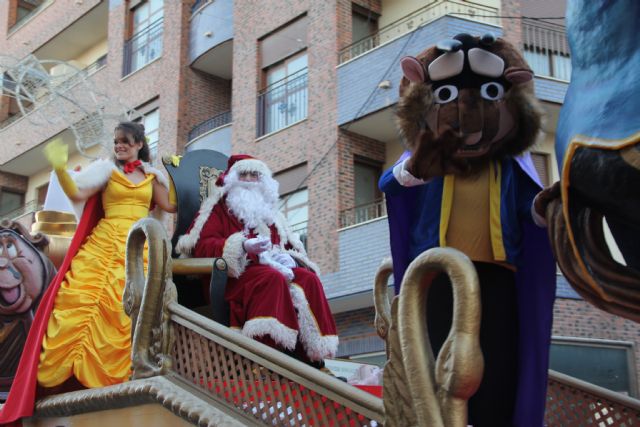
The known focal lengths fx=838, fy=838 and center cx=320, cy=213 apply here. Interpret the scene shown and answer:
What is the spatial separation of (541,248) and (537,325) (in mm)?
263

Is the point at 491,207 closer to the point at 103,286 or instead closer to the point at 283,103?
the point at 103,286

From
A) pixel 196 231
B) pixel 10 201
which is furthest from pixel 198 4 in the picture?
pixel 196 231

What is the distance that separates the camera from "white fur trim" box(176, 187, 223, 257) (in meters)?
4.66

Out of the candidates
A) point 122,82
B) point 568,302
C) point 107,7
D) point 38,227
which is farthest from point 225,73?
point 38,227

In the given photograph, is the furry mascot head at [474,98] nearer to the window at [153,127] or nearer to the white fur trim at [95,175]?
the white fur trim at [95,175]

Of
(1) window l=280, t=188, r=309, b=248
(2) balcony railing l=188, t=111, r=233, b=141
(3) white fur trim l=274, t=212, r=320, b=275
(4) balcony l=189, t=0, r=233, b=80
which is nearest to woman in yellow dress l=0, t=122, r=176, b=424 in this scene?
(3) white fur trim l=274, t=212, r=320, b=275

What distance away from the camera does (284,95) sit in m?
15.3

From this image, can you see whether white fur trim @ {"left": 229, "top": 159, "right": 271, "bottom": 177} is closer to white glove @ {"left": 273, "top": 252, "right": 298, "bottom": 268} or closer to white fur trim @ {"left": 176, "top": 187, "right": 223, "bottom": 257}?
white fur trim @ {"left": 176, "top": 187, "right": 223, "bottom": 257}

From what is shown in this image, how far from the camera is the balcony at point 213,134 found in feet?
53.9

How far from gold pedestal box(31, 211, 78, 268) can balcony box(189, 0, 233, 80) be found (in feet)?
36.6

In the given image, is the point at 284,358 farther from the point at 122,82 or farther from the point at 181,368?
the point at 122,82

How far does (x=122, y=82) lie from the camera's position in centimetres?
1988

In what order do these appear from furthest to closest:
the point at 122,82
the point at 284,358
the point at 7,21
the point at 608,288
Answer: the point at 7,21, the point at 122,82, the point at 284,358, the point at 608,288

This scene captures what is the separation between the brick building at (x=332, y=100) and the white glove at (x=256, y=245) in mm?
6693
